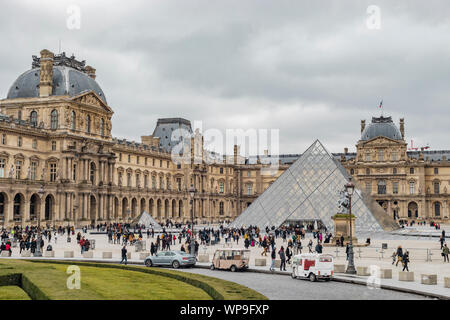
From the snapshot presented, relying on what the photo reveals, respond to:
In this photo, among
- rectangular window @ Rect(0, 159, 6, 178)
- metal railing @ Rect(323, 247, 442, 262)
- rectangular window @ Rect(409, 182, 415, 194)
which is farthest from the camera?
rectangular window @ Rect(409, 182, 415, 194)

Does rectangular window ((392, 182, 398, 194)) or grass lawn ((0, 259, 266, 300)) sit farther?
rectangular window ((392, 182, 398, 194))

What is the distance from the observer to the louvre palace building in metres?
52.1

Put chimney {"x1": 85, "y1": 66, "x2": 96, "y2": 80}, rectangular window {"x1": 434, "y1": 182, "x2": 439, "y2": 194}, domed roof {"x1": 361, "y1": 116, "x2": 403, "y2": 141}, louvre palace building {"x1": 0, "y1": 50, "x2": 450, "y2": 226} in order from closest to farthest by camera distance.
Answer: louvre palace building {"x1": 0, "y1": 50, "x2": 450, "y2": 226} → chimney {"x1": 85, "y1": 66, "x2": 96, "y2": 80} → rectangular window {"x1": 434, "y1": 182, "x2": 439, "y2": 194} → domed roof {"x1": 361, "y1": 116, "x2": 403, "y2": 141}

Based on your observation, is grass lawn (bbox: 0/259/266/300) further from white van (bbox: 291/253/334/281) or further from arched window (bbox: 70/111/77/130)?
arched window (bbox: 70/111/77/130)

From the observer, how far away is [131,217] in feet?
220

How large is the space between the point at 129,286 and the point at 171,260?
836cm

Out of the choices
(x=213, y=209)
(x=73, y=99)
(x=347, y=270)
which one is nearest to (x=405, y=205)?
(x=213, y=209)

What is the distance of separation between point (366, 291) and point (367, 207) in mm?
29569

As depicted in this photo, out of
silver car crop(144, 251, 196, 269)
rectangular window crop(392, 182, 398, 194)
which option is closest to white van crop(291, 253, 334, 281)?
silver car crop(144, 251, 196, 269)

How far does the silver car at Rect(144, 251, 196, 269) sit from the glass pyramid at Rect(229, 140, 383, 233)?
2326cm

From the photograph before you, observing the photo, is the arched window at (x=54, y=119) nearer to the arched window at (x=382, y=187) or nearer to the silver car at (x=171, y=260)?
the silver car at (x=171, y=260)
